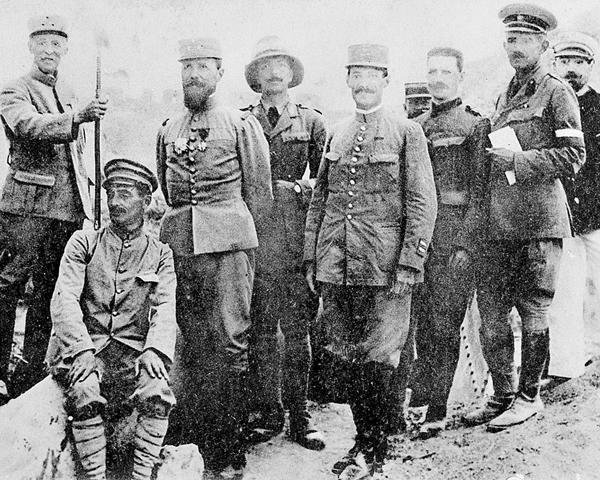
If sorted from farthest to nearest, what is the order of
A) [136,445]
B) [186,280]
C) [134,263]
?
[186,280] < [134,263] < [136,445]

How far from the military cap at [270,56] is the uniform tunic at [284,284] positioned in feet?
1.11

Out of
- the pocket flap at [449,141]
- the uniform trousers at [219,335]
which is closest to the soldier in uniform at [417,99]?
the pocket flap at [449,141]

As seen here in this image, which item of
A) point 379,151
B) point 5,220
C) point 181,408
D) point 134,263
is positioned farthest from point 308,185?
point 5,220

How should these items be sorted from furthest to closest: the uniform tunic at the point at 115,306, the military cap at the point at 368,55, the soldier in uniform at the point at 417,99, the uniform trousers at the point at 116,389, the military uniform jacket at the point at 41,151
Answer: the soldier in uniform at the point at 417,99
the military uniform jacket at the point at 41,151
the military cap at the point at 368,55
the uniform tunic at the point at 115,306
the uniform trousers at the point at 116,389

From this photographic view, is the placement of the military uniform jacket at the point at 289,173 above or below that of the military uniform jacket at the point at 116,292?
above

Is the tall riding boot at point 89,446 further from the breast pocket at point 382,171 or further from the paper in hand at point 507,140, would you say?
the paper in hand at point 507,140

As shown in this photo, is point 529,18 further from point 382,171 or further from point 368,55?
point 382,171

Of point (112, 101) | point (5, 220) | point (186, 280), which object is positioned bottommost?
point (186, 280)

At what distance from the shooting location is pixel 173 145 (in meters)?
3.66

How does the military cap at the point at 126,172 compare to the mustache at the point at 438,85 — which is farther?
the mustache at the point at 438,85

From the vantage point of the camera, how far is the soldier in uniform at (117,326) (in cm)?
299

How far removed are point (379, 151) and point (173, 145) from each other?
3.53ft

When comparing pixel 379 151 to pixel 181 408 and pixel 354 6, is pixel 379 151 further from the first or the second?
pixel 181 408

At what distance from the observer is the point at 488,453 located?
11.7 ft
